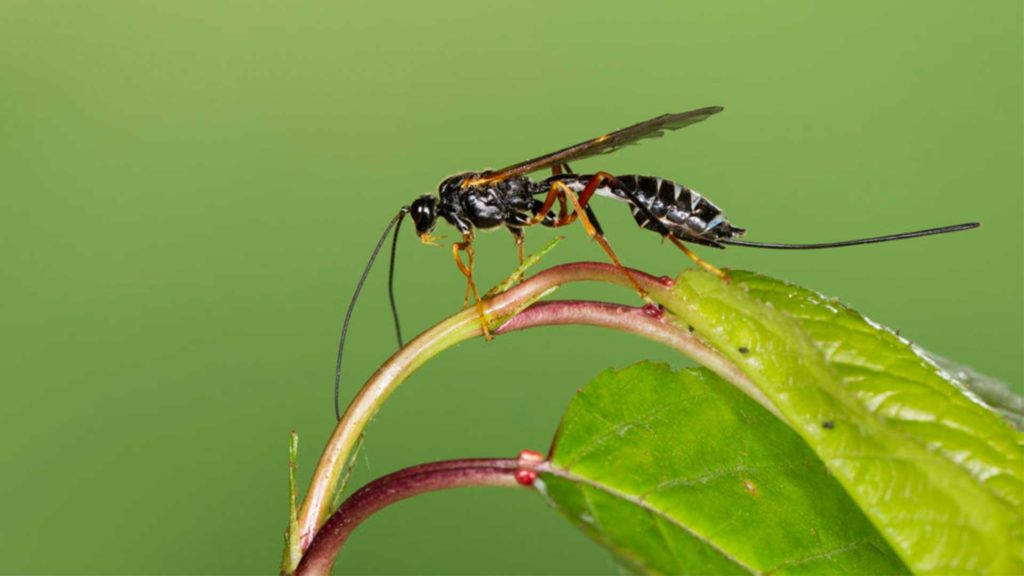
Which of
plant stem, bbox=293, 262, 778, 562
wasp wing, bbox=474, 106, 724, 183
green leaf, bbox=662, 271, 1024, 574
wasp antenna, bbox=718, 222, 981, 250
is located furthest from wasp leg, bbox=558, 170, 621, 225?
green leaf, bbox=662, 271, 1024, 574

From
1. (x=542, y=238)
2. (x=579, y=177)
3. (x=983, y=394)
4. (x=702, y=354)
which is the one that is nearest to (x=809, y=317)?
(x=702, y=354)

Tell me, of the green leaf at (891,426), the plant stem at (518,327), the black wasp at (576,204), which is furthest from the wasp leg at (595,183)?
the green leaf at (891,426)

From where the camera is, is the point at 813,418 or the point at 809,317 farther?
the point at 809,317

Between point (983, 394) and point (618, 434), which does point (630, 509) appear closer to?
point (618, 434)

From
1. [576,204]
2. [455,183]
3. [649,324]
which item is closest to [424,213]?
[455,183]

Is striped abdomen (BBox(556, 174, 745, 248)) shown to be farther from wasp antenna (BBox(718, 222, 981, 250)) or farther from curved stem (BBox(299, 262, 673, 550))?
curved stem (BBox(299, 262, 673, 550))

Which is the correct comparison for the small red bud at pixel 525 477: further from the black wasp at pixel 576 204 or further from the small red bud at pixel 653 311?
the black wasp at pixel 576 204

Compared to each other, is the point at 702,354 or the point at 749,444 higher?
the point at 702,354
